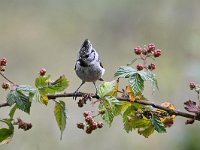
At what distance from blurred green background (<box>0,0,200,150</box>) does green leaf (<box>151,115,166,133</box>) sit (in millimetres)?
4890

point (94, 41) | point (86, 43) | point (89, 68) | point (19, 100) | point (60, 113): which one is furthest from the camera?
point (94, 41)

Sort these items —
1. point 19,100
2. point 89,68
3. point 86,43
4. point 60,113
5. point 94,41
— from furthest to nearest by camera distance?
point 94,41, point 89,68, point 86,43, point 60,113, point 19,100

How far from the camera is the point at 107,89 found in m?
1.74

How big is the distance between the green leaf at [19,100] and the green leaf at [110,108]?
22 cm

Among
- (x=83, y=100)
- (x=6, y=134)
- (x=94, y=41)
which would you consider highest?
(x=94, y=41)

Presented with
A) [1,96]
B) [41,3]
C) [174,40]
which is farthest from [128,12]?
[1,96]

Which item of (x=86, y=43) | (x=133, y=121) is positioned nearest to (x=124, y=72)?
(x=133, y=121)

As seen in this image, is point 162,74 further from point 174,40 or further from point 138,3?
point 138,3

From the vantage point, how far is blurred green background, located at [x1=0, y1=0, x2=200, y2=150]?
6.87m

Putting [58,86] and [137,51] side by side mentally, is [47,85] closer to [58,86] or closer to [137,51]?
[58,86]

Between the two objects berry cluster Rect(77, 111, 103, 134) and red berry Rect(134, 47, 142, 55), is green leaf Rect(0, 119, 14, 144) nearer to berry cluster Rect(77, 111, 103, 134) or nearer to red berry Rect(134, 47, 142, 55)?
berry cluster Rect(77, 111, 103, 134)

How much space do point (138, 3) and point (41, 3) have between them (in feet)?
5.53

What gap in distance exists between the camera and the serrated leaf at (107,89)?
68.1 inches

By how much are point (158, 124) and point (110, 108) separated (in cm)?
15
